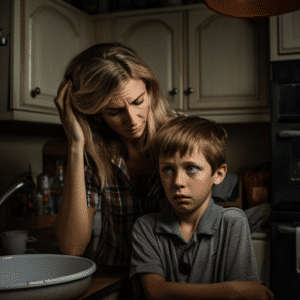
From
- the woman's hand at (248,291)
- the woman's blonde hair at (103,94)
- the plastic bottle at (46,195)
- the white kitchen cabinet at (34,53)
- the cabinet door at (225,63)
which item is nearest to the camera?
the woman's hand at (248,291)

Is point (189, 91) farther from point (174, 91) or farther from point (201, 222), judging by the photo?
point (201, 222)

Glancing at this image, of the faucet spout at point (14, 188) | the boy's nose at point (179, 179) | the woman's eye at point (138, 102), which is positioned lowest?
the faucet spout at point (14, 188)

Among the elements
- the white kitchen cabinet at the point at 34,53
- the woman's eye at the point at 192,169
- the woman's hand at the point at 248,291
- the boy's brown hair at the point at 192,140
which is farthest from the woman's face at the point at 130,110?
the white kitchen cabinet at the point at 34,53

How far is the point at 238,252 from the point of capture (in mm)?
789

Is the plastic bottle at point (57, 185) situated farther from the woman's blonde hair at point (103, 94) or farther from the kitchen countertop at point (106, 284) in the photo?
the kitchen countertop at point (106, 284)

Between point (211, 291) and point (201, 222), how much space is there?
0.48ft

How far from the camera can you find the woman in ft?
3.24

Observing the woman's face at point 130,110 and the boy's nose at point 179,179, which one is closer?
the boy's nose at point 179,179

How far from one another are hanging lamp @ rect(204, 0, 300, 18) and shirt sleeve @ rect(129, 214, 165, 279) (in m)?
0.49

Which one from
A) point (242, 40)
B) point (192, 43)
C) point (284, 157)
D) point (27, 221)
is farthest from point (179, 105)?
point (27, 221)

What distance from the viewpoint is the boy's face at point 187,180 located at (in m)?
0.80

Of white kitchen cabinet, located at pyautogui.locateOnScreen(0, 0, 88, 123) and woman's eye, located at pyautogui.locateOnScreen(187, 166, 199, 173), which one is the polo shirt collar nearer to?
woman's eye, located at pyautogui.locateOnScreen(187, 166, 199, 173)

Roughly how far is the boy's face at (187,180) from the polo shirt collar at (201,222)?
2cm

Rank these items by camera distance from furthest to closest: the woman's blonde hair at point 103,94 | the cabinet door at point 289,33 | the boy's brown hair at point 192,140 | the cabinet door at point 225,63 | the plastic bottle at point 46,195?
the cabinet door at point 225,63
the plastic bottle at point 46,195
the cabinet door at point 289,33
the woman's blonde hair at point 103,94
the boy's brown hair at point 192,140
